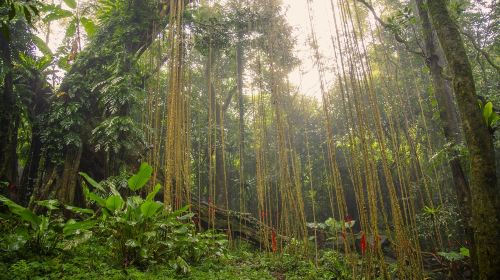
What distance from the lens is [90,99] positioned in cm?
362

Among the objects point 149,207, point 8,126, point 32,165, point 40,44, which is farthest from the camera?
point 40,44

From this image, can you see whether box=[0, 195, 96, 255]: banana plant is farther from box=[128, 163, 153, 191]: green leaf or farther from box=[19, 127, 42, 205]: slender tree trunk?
box=[19, 127, 42, 205]: slender tree trunk

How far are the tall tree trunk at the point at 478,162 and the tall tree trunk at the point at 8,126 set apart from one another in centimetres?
353

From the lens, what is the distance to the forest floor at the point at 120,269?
1.48 metres

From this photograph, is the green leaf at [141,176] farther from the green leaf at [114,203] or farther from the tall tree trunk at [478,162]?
→ the tall tree trunk at [478,162]

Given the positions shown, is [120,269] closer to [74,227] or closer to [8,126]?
[74,227]

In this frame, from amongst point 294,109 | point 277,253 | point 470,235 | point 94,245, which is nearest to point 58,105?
point 94,245

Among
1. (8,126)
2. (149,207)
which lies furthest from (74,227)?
(8,126)

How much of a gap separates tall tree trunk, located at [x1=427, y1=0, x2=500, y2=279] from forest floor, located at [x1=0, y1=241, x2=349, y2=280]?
4.35ft

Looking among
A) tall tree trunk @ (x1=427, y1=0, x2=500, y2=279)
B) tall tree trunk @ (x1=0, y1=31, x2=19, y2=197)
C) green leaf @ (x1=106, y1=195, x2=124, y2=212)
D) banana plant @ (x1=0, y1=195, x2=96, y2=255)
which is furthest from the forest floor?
tall tree trunk @ (x1=0, y1=31, x2=19, y2=197)

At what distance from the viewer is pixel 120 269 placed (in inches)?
69.8

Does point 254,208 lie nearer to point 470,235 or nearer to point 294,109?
point 294,109

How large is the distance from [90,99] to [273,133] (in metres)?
5.60

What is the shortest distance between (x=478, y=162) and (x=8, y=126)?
12.2 feet
